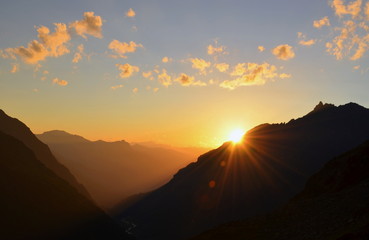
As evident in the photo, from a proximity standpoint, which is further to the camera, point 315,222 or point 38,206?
point 38,206

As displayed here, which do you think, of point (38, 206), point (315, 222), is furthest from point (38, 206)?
point (315, 222)

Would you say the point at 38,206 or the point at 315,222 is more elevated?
the point at 38,206

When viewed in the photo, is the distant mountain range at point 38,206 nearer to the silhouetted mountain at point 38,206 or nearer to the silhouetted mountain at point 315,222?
the silhouetted mountain at point 38,206

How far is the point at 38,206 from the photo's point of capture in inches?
4806

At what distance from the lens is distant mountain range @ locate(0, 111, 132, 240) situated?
110m

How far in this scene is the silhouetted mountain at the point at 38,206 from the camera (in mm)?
110062

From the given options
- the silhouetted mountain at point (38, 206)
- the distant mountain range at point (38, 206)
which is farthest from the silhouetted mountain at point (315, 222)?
the distant mountain range at point (38, 206)

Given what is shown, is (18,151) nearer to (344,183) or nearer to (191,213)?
(191,213)

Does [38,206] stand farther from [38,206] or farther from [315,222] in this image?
[315,222]

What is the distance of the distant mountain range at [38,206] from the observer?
4333 inches

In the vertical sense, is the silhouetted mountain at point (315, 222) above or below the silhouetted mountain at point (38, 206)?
below

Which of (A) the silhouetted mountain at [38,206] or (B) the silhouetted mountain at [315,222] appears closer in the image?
(B) the silhouetted mountain at [315,222]

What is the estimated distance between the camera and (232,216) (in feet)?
536

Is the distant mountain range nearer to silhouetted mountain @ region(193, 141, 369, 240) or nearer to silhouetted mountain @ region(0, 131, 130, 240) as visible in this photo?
silhouetted mountain @ region(0, 131, 130, 240)
